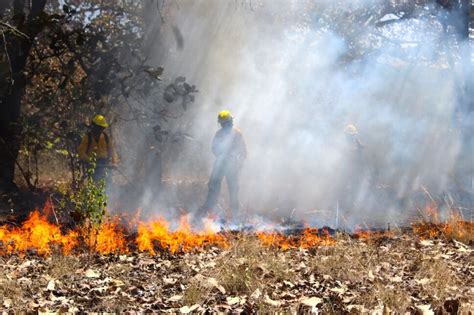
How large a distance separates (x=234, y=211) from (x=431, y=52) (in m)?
14.2

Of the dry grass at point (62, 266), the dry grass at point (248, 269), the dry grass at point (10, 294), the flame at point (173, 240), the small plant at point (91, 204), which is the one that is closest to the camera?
the dry grass at point (10, 294)

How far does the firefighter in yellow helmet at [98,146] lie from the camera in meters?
10.2

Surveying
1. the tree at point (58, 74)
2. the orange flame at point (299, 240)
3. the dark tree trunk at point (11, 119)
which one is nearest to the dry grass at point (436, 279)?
the orange flame at point (299, 240)

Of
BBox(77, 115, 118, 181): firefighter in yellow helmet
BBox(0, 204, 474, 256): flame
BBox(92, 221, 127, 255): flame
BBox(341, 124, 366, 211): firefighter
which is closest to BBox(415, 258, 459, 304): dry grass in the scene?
BBox(0, 204, 474, 256): flame

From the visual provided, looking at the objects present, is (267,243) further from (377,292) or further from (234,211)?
(234,211)

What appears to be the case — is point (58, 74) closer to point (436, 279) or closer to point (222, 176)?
point (222, 176)

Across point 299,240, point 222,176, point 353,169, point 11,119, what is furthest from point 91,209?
point 353,169

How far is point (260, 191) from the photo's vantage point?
16.1 m

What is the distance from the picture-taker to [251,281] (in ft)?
13.7

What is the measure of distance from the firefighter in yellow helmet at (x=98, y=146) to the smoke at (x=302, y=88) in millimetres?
6717

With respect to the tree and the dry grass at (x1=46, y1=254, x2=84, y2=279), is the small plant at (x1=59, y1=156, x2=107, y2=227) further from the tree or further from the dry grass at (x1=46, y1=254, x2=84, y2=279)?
the tree

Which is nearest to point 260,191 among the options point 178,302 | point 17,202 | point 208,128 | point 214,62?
point 208,128

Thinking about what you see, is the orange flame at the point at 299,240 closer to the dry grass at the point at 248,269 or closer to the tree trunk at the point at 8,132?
the dry grass at the point at 248,269

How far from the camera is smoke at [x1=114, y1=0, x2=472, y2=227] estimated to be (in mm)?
18234
